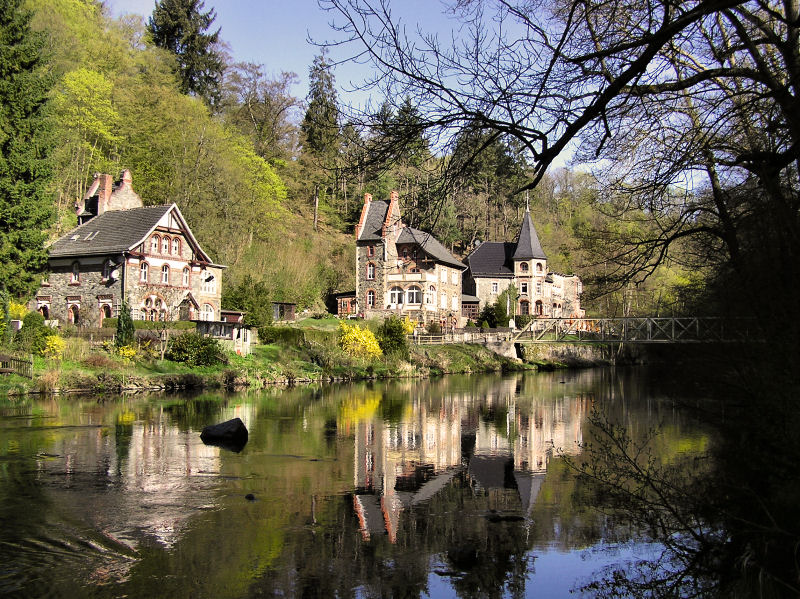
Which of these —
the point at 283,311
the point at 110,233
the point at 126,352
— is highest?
the point at 110,233

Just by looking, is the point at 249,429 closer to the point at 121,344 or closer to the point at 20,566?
the point at 20,566

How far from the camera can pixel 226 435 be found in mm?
17219

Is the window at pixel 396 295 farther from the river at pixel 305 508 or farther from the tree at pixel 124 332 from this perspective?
the river at pixel 305 508

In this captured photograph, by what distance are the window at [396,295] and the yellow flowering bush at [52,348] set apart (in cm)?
3320

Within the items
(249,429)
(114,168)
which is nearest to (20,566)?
(249,429)

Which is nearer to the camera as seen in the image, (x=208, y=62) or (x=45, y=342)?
(x=45, y=342)

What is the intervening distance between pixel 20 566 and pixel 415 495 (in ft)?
20.6

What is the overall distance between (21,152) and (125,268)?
1094cm

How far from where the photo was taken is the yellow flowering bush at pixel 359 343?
42281mm

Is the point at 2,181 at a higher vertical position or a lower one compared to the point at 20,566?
higher

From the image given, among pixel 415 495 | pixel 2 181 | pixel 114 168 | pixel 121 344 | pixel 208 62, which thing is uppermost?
pixel 208 62

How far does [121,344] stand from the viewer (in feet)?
104

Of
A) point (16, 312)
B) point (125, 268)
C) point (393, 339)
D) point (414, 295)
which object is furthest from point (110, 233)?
point (414, 295)

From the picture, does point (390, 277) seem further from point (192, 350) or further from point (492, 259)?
point (192, 350)
